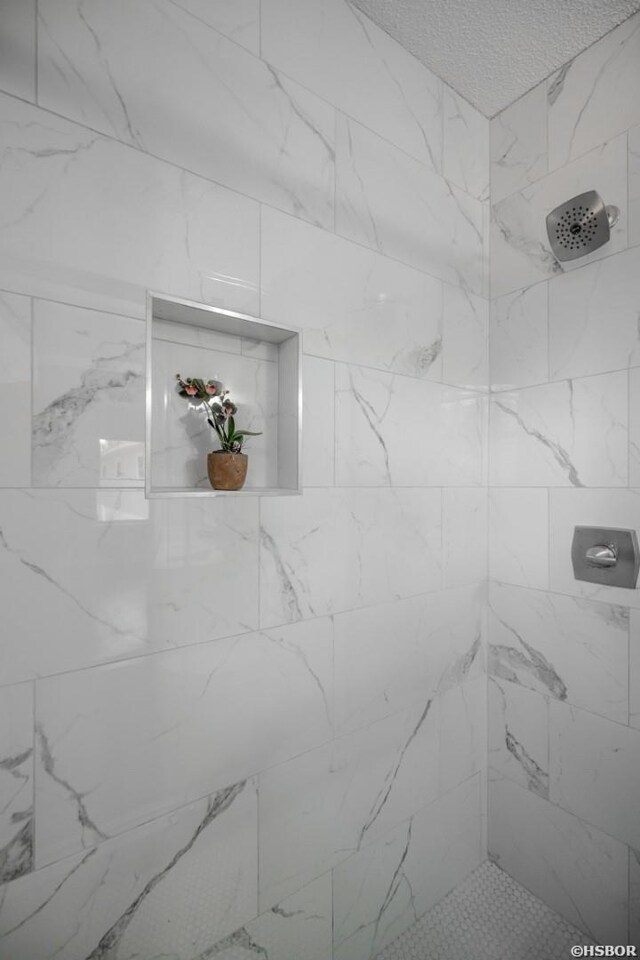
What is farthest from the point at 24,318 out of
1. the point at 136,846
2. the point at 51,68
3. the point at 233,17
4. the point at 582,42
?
the point at 582,42

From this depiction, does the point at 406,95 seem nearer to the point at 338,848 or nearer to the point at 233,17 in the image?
the point at 233,17

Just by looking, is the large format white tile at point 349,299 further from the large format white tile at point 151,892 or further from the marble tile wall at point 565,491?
the large format white tile at point 151,892

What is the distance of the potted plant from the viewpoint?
983 millimetres

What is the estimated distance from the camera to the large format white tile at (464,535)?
4.84ft

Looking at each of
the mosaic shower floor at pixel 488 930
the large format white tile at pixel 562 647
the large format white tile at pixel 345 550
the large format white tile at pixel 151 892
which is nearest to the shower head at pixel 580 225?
the large format white tile at pixel 345 550

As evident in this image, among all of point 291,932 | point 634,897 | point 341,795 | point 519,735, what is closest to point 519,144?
point 519,735

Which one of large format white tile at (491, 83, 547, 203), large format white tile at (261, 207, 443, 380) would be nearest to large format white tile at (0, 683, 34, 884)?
large format white tile at (261, 207, 443, 380)

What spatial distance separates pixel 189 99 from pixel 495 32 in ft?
3.11

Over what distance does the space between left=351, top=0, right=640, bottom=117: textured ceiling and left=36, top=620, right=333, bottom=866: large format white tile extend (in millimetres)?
1626

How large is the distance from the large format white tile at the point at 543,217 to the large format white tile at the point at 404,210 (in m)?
0.07

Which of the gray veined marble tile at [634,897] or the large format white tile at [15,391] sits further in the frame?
the gray veined marble tile at [634,897]

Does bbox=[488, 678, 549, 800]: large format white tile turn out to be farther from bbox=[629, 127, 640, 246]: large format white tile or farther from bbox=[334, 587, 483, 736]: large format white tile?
bbox=[629, 127, 640, 246]: large format white tile

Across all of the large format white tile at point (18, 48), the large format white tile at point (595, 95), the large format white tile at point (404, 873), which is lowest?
the large format white tile at point (404, 873)

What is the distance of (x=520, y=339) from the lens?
5.02 feet
